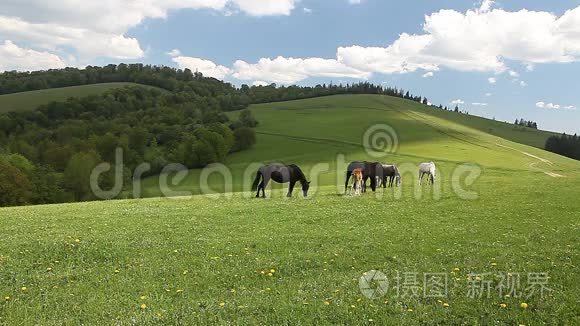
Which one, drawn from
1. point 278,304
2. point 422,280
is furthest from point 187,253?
point 422,280

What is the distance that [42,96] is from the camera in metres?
144

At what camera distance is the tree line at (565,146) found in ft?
414

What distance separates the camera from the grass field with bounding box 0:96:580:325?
31.5ft

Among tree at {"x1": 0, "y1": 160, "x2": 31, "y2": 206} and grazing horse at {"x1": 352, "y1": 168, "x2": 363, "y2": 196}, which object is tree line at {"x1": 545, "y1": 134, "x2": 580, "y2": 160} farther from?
tree at {"x1": 0, "y1": 160, "x2": 31, "y2": 206}

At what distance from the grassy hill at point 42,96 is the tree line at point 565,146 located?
145 meters

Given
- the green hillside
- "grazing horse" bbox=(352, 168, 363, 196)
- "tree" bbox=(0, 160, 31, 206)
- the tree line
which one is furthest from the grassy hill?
the tree line

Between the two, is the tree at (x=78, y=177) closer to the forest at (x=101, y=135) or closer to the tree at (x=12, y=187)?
the forest at (x=101, y=135)

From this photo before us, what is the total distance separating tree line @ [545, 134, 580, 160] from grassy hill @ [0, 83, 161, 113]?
475ft

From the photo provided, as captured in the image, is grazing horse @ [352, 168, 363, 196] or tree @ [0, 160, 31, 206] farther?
tree @ [0, 160, 31, 206]

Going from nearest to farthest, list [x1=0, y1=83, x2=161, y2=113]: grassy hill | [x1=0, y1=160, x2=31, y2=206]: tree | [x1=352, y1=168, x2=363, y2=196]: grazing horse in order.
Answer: [x1=352, y1=168, x2=363, y2=196]: grazing horse, [x1=0, y1=160, x2=31, y2=206]: tree, [x1=0, y1=83, x2=161, y2=113]: grassy hill

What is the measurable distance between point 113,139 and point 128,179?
1885 centimetres

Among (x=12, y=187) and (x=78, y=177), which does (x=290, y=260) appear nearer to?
(x=12, y=187)

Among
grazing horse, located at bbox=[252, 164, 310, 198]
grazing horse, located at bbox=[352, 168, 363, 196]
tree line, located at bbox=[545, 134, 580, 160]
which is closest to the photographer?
grazing horse, located at bbox=[252, 164, 310, 198]

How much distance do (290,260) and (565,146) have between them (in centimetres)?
14145
